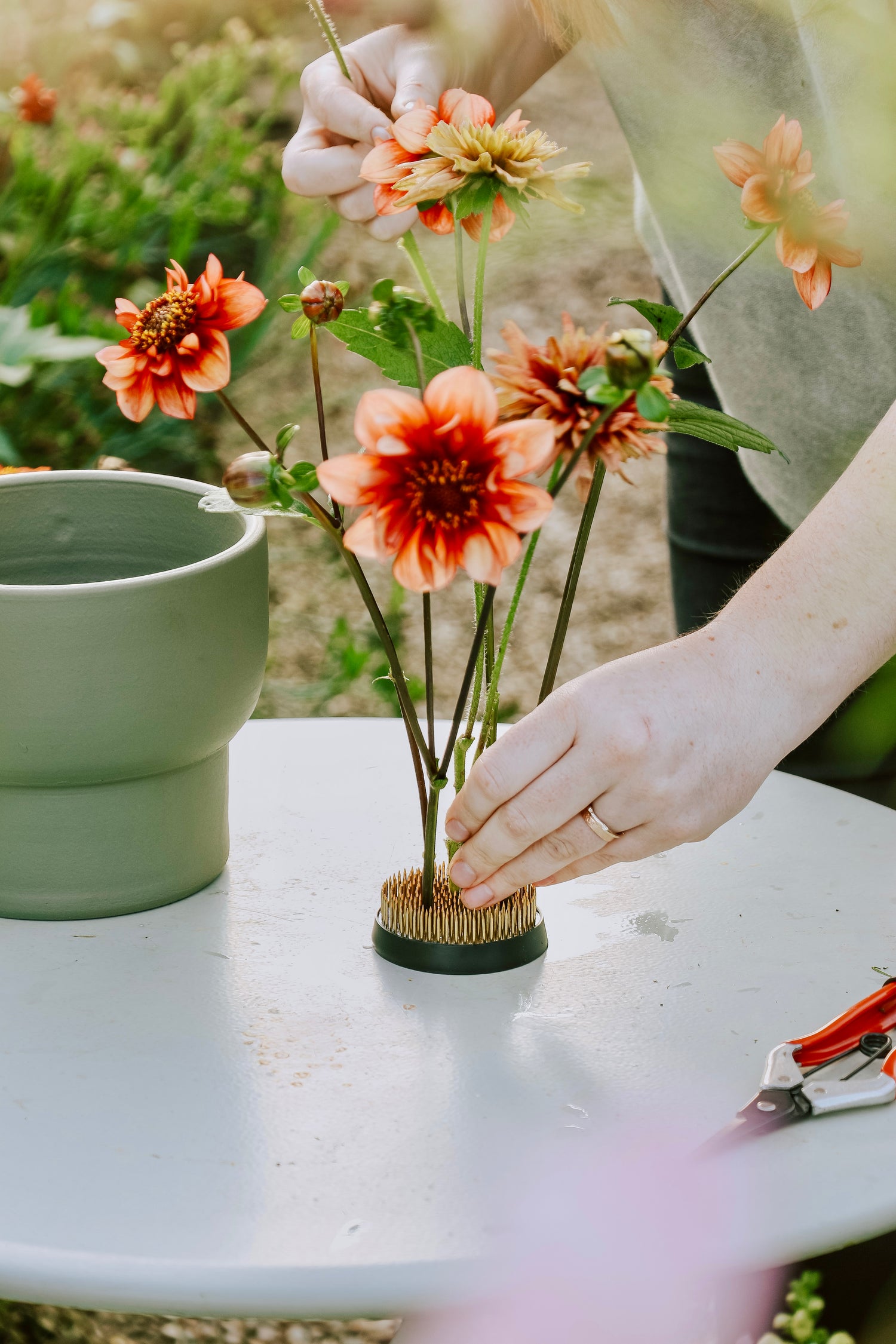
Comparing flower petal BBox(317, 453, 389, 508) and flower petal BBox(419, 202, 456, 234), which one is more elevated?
flower petal BBox(419, 202, 456, 234)

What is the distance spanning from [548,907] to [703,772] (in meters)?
0.16

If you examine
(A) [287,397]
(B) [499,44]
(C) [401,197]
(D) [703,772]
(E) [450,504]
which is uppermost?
(B) [499,44]

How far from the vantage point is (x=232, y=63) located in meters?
3.38

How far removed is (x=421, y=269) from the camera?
616 millimetres

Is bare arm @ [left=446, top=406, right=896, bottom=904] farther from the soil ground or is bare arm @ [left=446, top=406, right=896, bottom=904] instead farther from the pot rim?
the soil ground

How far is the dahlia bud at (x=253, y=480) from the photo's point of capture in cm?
54

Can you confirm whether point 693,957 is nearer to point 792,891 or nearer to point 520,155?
point 792,891

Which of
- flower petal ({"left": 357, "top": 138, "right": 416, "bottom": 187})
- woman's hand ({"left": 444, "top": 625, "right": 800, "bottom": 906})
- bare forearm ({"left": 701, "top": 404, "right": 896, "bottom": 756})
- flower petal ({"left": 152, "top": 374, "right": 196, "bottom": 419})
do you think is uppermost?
flower petal ({"left": 357, "top": 138, "right": 416, "bottom": 187})

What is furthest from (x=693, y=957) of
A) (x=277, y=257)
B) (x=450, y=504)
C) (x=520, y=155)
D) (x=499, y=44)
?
(x=277, y=257)

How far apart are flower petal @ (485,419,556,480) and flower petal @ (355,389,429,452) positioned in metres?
0.03

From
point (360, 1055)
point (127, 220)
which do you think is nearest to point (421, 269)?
point (360, 1055)

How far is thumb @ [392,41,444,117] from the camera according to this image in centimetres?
77

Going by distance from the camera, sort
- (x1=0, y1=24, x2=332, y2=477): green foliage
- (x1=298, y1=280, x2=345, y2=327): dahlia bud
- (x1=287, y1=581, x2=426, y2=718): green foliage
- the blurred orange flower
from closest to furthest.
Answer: (x1=298, y1=280, x2=345, y2=327): dahlia bud < (x1=287, y1=581, x2=426, y2=718): green foliage < the blurred orange flower < (x1=0, y1=24, x2=332, y2=477): green foliage

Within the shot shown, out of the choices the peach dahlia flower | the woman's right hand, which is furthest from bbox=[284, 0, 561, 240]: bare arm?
the peach dahlia flower
